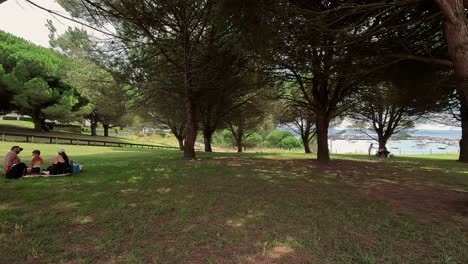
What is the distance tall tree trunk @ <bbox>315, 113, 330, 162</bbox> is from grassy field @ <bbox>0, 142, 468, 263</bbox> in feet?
19.4

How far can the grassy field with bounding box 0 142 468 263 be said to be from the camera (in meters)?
3.59

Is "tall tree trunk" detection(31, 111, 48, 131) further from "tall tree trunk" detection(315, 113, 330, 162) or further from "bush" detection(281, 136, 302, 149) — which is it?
"bush" detection(281, 136, 302, 149)

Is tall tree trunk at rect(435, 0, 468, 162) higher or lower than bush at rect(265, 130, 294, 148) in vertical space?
higher

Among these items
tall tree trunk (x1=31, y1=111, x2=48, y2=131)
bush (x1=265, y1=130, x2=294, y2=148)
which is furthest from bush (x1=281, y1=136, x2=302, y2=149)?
tall tree trunk (x1=31, y1=111, x2=48, y2=131)

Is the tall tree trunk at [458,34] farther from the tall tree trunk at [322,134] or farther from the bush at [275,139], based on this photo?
the bush at [275,139]

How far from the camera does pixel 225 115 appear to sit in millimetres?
22766

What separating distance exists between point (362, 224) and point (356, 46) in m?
4.95

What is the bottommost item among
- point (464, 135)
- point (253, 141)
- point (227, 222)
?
point (227, 222)

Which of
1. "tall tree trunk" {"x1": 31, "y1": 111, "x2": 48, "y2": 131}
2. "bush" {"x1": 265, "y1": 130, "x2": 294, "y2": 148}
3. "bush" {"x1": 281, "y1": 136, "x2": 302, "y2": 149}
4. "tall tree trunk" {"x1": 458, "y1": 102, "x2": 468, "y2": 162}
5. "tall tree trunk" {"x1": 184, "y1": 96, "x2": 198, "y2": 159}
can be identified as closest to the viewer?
"tall tree trunk" {"x1": 184, "y1": 96, "x2": 198, "y2": 159}

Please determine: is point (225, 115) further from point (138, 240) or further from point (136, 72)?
point (138, 240)

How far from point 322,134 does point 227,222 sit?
10.2 metres

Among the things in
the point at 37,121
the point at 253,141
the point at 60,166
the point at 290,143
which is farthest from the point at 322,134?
the point at 290,143

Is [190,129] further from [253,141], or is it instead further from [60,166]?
[253,141]

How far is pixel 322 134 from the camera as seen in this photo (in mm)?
14016
